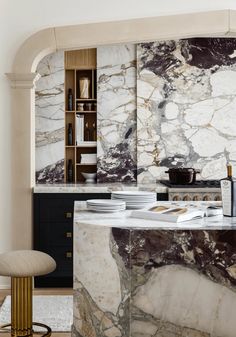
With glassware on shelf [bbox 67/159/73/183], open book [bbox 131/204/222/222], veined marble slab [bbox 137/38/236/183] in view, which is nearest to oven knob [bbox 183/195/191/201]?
veined marble slab [bbox 137/38/236/183]

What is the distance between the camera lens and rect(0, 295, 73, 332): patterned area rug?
4.12 meters

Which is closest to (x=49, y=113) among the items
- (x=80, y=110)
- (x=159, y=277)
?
(x=80, y=110)

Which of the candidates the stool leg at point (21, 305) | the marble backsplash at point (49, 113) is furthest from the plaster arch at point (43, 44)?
the stool leg at point (21, 305)

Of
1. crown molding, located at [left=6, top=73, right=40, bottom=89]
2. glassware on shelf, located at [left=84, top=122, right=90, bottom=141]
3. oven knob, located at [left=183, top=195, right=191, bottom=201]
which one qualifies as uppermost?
crown molding, located at [left=6, top=73, right=40, bottom=89]

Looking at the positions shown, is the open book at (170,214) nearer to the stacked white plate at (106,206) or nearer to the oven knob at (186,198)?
the stacked white plate at (106,206)

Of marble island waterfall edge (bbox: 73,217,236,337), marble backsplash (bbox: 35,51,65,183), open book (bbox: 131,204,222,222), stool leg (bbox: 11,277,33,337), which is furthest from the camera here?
marble backsplash (bbox: 35,51,65,183)

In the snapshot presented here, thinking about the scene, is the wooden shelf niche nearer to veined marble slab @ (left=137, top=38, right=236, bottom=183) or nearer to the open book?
veined marble slab @ (left=137, top=38, right=236, bottom=183)

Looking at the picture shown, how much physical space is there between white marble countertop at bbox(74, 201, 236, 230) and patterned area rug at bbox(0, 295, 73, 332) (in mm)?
1338

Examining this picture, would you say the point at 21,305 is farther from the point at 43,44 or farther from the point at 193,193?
the point at 43,44

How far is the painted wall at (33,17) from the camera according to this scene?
5.12 m

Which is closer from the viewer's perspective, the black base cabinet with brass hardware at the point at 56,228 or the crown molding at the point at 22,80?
the crown molding at the point at 22,80

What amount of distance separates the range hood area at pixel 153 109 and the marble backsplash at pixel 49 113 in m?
0.01

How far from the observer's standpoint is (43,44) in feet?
16.7

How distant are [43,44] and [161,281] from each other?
3060 millimetres
